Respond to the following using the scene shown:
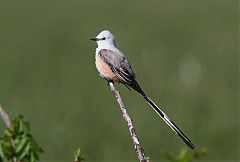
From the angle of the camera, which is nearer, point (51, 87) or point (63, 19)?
point (51, 87)

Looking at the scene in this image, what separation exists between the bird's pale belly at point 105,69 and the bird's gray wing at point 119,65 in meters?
0.02

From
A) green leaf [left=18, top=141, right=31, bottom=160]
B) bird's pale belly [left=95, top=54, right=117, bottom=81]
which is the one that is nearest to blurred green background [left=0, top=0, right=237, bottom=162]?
bird's pale belly [left=95, top=54, right=117, bottom=81]

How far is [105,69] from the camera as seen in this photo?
5.45 meters

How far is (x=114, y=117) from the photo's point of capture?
32.1 ft

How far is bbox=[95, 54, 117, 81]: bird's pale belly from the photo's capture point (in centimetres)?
536

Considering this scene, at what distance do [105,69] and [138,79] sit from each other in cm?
564

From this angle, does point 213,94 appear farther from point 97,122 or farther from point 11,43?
point 11,43

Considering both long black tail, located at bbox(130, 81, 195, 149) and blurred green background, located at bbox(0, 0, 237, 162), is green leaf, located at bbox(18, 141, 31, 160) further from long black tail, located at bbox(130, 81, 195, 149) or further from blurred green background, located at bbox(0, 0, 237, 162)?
blurred green background, located at bbox(0, 0, 237, 162)

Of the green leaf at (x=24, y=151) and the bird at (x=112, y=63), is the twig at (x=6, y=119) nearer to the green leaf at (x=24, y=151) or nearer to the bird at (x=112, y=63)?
the green leaf at (x=24, y=151)

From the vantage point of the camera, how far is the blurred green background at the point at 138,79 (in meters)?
9.03

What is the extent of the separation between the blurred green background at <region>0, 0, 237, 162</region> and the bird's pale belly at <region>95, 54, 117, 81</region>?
2227mm

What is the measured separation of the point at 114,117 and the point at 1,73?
3.26m

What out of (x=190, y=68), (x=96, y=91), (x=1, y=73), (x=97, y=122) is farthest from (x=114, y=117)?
(x=1, y=73)

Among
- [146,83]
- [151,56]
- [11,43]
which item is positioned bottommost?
[146,83]
